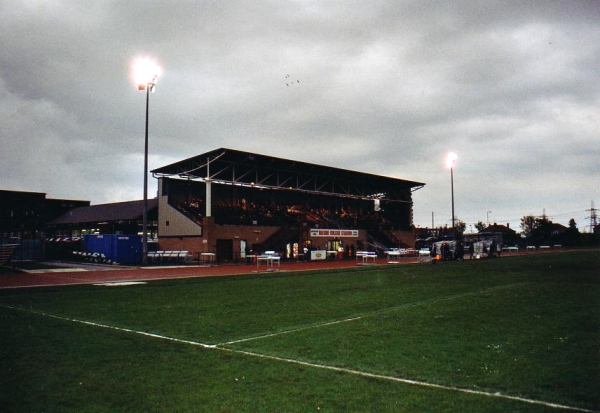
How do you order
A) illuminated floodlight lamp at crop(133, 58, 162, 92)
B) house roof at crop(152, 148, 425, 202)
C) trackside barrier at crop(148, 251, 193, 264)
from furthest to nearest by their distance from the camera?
1. house roof at crop(152, 148, 425, 202)
2. trackside barrier at crop(148, 251, 193, 264)
3. illuminated floodlight lamp at crop(133, 58, 162, 92)

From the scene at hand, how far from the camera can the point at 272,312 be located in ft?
37.9

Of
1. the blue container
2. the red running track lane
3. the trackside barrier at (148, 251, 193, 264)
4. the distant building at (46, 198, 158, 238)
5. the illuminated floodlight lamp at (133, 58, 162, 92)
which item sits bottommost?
the red running track lane

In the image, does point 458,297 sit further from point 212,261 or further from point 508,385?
point 212,261

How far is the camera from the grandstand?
46281 millimetres

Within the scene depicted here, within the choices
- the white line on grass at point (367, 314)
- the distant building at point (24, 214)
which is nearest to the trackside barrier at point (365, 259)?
the white line on grass at point (367, 314)

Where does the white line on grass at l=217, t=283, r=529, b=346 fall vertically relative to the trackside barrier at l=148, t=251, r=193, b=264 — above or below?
below

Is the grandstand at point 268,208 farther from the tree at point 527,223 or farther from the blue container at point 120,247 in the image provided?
the tree at point 527,223

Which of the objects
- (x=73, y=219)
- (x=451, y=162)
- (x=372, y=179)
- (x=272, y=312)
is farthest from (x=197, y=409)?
(x=73, y=219)

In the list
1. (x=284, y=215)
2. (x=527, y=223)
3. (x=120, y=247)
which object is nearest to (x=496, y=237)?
(x=284, y=215)

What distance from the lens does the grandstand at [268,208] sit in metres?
46.3

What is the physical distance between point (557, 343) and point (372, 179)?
59027 millimetres

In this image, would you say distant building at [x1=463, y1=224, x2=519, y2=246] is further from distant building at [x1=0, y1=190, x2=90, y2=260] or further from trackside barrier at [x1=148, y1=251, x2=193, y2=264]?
distant building at [x1=0, y1=190, x2=90, y2=260]

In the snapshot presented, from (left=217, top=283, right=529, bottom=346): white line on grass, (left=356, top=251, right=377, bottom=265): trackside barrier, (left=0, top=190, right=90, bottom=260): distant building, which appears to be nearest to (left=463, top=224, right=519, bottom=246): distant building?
(left=356, top=251, right=377, bottom=265): trackside barrier

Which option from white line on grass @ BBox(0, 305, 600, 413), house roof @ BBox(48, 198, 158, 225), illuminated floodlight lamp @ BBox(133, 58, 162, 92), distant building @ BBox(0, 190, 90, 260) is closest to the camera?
white line on grass @ BBox(0, 305, 600, 413)
